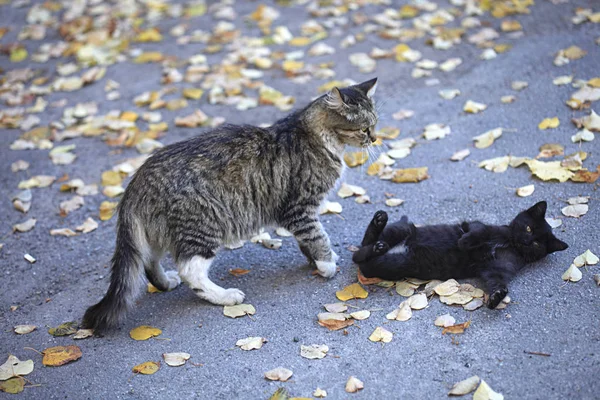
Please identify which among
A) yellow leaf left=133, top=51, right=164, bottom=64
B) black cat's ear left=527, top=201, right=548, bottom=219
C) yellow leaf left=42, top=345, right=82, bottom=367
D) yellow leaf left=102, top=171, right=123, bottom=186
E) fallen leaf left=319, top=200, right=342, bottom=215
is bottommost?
fallen leaf left=319, top=200, right=342, bottom=215

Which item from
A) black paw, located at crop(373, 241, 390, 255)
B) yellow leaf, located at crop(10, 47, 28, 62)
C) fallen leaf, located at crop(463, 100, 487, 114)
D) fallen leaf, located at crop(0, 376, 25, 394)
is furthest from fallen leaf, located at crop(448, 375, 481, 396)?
yellow leaf, located at crop(10, 47, 28, 62)

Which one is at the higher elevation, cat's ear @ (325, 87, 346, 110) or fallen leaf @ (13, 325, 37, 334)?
cat's ear @ (325, 87, 346, 110)

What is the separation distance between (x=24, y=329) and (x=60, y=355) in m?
0.49

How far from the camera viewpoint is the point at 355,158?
6.20 m

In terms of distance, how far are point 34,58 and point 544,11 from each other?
6.92m

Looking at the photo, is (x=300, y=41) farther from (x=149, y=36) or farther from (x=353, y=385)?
(x=353, y=385)

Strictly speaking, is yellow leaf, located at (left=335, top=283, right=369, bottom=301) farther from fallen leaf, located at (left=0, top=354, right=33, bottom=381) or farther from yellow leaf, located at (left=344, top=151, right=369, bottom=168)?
fallen leaf, located at (left=0, top=354, right=33, bottom=381)

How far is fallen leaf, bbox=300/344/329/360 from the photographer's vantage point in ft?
12.6

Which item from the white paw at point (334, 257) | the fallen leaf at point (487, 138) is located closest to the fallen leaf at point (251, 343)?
the white paw at point (334, 257)

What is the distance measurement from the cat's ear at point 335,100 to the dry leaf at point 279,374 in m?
1.88

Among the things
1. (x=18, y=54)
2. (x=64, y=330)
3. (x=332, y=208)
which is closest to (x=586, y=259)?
(x=332, y=208)

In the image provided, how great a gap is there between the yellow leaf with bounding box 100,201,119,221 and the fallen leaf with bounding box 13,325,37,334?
1.47 meters

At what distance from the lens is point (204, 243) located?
4352mm

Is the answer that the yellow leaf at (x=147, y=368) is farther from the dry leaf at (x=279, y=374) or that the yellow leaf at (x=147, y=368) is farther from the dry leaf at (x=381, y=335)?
the dry leaf at (x=381, y=335)
